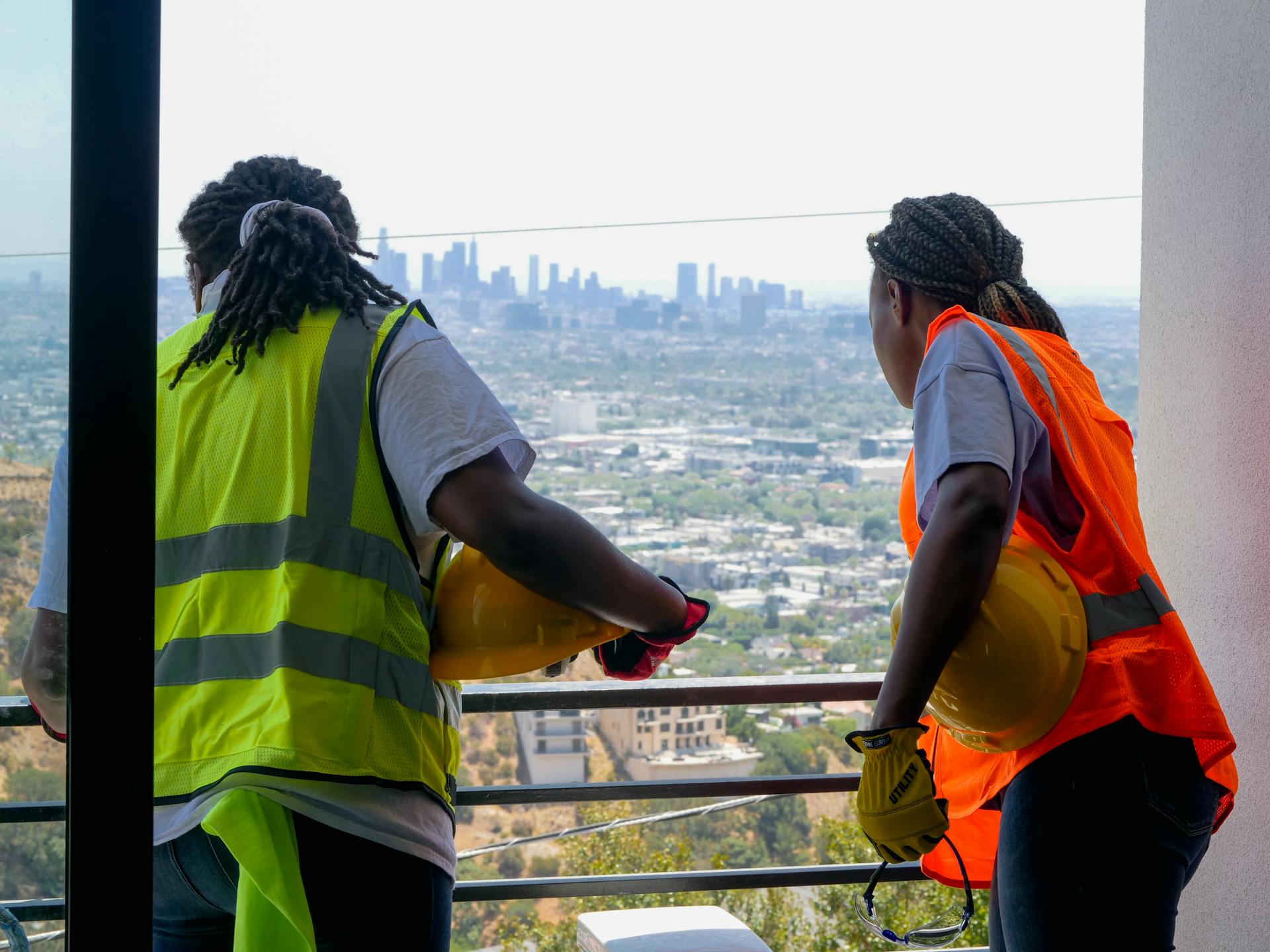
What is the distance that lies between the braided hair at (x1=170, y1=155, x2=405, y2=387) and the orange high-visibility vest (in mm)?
687

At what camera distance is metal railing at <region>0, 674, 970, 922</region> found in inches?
82.7

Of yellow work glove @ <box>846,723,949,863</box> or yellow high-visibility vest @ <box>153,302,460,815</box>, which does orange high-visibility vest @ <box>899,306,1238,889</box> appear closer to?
yellow work glove @ <box>846,723,949,863</box>

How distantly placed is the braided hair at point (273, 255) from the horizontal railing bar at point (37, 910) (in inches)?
24.1

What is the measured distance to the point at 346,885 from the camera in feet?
3.44

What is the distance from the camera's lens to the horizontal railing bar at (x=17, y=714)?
1.96ft

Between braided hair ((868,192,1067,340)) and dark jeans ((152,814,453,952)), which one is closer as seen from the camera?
dark jeans ((152,814,453,952))

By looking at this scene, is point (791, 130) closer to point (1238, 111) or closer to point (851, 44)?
point (851, 44)

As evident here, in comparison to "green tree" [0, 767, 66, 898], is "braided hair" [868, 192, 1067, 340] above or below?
above

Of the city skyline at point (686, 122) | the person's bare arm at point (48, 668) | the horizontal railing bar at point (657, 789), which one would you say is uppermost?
the city skyline at point (686, 122)

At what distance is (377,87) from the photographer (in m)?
24.2

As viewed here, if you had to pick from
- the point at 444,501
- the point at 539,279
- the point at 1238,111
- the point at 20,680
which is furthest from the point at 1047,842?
the point at 539,279

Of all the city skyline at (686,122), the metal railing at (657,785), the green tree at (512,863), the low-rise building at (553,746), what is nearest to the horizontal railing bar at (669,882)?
the metal railing at (657,785)

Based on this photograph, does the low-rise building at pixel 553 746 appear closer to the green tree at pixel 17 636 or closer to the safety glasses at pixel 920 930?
the safety glasses at pixel 920 930

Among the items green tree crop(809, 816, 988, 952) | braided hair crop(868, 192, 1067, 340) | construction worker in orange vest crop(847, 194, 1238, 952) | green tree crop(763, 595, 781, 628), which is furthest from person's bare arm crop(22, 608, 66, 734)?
green tree crop(763, 595, 781, 628)
